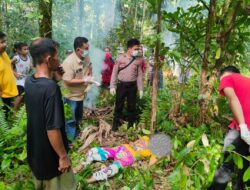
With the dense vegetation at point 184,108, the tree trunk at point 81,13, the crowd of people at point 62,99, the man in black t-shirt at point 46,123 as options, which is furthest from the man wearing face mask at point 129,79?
the tree trunk at point 81,13

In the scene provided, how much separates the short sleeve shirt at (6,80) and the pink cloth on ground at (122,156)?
1804 mm

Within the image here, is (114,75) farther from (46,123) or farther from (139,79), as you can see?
(46,123)

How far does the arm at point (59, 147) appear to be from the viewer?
7.13 feet

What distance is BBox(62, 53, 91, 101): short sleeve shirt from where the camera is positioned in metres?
4.59

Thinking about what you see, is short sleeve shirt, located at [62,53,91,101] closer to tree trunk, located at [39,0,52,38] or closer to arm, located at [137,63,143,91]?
arm, located at [137,63,143,91]

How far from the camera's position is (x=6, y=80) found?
461 cm

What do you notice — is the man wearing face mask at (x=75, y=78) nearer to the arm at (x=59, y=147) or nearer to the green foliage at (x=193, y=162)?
the green foliage at (x=193, y=162)

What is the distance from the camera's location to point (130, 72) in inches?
214

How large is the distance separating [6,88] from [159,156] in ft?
8.19

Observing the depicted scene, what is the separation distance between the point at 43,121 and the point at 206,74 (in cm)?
275

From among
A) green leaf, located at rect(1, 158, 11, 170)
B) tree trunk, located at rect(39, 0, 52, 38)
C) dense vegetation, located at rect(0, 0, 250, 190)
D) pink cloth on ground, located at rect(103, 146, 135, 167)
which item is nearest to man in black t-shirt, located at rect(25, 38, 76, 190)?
dense vegetation, located at rect(0, 0, 250, 190)

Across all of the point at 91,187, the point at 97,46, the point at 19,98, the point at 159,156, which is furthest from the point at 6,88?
the point at 97,46

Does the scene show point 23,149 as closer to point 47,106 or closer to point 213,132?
point 47,106

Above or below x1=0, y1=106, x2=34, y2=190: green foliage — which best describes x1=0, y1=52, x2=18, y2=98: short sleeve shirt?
above
